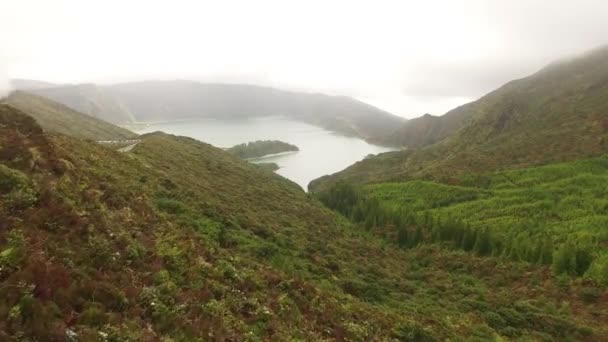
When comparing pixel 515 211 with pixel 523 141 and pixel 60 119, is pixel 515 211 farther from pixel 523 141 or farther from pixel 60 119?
pixel 60 119

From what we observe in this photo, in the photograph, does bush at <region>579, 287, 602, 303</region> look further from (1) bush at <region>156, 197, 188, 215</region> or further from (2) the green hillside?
(1) bush at <region>156, 197, 188, 215</region>

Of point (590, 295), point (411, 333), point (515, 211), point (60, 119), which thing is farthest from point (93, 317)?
point (60, 119)

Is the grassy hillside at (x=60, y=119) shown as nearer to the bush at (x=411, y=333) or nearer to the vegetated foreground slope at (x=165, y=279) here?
the vegetated foreground slope at (x=165, y=279)

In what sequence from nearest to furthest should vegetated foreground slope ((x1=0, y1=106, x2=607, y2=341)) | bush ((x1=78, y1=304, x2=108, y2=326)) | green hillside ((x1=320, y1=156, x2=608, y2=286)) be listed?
1. bush ((x1=78, y1=304, x2=108, y2=326))
2. vegetated foreground slope ((x1=0, y1=106, x2=607, y2=341))
3. green hillside ((x1=320, y1=156, x2=608, y2=286))

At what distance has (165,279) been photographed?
1427 cm

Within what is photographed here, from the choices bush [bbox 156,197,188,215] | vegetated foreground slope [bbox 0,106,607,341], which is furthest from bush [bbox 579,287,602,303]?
bush [bbox 156,197,188,215]

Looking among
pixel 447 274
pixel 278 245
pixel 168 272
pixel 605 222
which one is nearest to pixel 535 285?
pixel 447 274

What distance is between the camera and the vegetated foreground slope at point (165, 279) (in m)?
10.8

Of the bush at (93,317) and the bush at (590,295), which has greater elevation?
the bush at (93,317)

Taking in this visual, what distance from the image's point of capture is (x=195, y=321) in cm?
1271

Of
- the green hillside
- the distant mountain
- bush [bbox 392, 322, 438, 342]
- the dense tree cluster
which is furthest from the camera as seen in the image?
the distant mountain

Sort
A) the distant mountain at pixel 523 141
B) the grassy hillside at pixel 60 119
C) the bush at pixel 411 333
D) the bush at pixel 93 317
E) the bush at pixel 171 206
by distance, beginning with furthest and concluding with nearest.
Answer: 1. the grassy hillside at pixel 60 119
2. the distant mountain at pixel 523 141
3. the bush at pixel 171 206
4. the bush at pixel 411 333
5. the bush at pixel 93 317

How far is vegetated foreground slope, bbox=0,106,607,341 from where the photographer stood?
1080 cm

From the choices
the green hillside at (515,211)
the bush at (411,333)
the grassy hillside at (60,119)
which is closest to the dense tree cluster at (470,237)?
the green hillside at (515,211)
